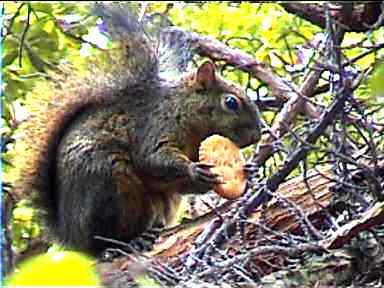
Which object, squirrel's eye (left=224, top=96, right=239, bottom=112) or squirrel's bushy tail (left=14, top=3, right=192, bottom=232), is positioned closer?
squirrel's bushy tail (left=14, top=3, right=192, bottom=232)

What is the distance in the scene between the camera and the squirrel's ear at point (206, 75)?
1441 mm

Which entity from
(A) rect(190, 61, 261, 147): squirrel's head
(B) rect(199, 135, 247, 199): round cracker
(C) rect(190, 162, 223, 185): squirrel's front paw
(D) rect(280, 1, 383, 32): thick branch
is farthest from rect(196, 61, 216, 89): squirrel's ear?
(D) rect(280, 1, 383, 32): thick branch

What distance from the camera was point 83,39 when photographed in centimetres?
135

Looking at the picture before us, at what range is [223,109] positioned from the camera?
149cm

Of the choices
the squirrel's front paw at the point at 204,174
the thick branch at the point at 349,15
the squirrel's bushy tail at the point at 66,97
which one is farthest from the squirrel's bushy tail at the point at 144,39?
the thick branch at the point at 349,15

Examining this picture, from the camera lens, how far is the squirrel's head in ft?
4.69

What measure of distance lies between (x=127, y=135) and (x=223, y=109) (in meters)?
0.23

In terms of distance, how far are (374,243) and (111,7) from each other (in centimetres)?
56

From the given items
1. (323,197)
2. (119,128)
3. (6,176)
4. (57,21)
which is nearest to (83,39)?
(57,21)

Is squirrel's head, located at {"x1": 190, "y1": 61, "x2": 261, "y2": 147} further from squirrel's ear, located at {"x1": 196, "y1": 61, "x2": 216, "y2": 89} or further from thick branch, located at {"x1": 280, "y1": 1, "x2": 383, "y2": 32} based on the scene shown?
thick branch, located at {"x1": 280, "y1": 1, "x2": 383, "y2": 32}

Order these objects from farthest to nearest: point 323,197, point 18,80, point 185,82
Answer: point 185,82 < point 18,80 < point 323,197

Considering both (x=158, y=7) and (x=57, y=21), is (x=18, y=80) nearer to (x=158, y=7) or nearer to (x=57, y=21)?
(x=57, y=21)

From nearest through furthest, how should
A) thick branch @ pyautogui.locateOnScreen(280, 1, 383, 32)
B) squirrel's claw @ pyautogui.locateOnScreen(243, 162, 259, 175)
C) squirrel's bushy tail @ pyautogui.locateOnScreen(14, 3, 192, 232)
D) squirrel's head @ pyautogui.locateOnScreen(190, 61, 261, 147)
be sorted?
thick branch @ pyautogui.locateOnScreen(280, 1, 383, 32)
squirrel's claw @ pyautogui.locateOnScreen(243, 162, 259, 175)
squirrel's bushy tail @ pyautogui.locateOnScreen(14, 3, 192, 232)
squirrel's head @ pyautogui.locateOnScreen(190, 61, 261, 147)

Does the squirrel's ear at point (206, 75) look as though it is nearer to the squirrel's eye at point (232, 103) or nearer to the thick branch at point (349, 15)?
the squirrel's eye at point (232, 103)
